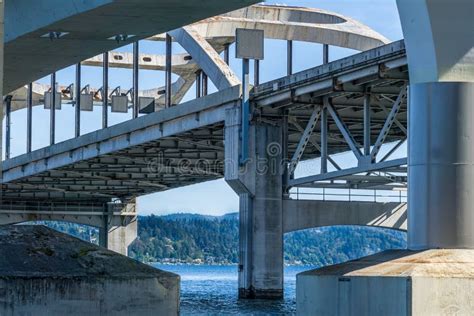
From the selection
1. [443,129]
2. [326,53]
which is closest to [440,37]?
[443,129]

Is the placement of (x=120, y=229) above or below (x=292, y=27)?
below

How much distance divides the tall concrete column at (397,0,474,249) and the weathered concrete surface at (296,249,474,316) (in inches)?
19.5

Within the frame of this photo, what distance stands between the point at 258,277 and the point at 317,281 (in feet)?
140

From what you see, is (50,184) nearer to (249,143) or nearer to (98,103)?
(98,103)

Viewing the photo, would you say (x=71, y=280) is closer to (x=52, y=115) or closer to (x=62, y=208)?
(x=52, y=115)

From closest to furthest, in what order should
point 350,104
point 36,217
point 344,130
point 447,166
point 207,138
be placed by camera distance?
point 447,166 → point 344,130 → point 350,104 → point 207,138 → point 36,217

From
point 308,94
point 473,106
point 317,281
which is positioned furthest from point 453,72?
point 308,94

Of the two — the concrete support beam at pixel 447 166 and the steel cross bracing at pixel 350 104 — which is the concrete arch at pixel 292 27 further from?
the concrete support beam at pixel 447 166

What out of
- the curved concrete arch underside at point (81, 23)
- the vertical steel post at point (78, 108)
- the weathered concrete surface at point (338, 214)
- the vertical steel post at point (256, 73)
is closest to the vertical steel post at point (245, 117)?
Result: the weathered concrete surface at point (338, 214)

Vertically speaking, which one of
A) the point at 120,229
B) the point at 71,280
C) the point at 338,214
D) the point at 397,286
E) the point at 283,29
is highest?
the point at 283,29

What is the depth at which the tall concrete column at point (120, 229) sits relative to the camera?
13112 cm

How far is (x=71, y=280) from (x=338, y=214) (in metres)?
43.1

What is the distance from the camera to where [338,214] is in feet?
223

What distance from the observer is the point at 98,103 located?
5192 inches
